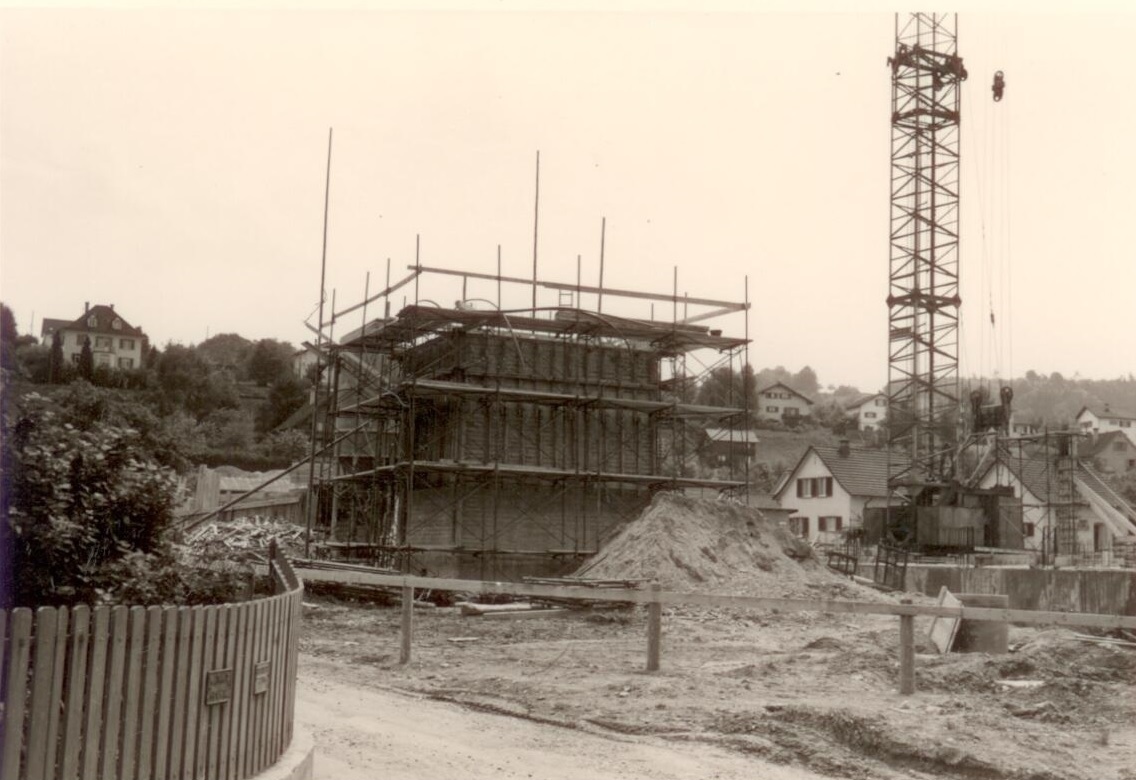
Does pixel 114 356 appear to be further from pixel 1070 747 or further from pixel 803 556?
pixel 1070 747

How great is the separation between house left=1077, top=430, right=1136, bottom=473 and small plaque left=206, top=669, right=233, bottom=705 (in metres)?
90.6

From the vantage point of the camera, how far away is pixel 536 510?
1326 inches

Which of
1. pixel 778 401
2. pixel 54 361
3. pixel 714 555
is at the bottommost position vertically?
pixel 714 555

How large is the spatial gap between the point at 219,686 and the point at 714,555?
25093 millimetres

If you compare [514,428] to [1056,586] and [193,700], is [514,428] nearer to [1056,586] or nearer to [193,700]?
[1056,586]

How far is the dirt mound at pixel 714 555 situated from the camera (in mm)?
29000

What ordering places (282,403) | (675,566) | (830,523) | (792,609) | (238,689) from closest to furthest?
(238,689), (792,609), (675,566), (830,523), (282,403)

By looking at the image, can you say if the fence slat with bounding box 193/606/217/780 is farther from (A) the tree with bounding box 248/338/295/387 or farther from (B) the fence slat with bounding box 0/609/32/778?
(A) the tree with bounding box 248/338/295/387

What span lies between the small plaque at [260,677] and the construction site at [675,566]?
1.94 metres

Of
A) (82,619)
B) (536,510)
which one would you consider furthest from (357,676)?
(536,510)

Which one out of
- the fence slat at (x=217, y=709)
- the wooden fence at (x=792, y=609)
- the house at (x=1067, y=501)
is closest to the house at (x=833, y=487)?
the house at (x=1067, y=501)

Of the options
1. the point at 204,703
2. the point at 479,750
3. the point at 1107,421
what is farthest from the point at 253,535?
the point at 1107,421

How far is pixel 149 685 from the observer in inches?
257

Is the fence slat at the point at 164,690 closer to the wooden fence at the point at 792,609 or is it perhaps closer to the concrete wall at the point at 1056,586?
the wooden fence at the point at 792,609
